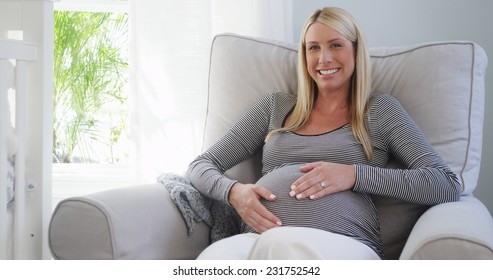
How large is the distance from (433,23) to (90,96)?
130cm

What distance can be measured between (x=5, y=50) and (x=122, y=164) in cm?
123

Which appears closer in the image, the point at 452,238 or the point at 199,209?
the point at 452,238

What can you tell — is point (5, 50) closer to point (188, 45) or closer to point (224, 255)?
point (224, 255)

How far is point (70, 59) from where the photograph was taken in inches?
104

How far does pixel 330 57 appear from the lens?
1.78 m

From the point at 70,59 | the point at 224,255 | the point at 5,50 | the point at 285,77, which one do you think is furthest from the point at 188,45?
the point at 224,255

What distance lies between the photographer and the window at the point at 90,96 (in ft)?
8.65

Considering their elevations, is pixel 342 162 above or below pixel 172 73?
below

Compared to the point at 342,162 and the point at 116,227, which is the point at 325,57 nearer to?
the point at 342,162

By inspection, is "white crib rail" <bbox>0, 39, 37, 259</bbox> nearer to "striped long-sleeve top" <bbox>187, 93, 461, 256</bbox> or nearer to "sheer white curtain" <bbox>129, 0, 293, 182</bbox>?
"striped long-sleeve top" <bbox>187, 93, 461, 256</bbox>

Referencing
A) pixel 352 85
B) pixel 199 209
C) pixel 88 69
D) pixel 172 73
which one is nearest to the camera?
pixel 199 209

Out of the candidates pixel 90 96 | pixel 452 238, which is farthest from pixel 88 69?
pixel 452 238

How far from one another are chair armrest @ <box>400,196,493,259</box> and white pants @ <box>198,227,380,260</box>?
109mm

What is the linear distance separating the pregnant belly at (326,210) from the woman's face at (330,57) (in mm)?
278
